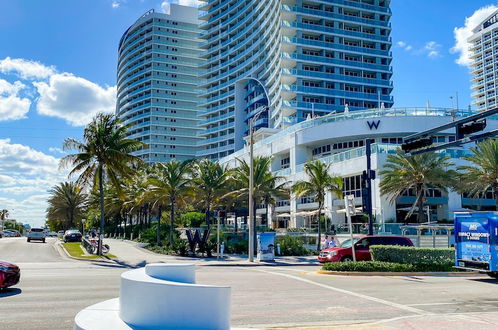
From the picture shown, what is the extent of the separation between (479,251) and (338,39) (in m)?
81.4

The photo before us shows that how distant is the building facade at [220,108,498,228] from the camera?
41.8 metres

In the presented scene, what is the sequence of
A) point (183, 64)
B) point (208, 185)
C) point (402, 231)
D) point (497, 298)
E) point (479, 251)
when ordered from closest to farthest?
point (497, 298) → point (479, 251) → point (402, 231) → point (208, 185) → point (183, 64)

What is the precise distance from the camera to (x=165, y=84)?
5576 inches

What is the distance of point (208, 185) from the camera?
135ft

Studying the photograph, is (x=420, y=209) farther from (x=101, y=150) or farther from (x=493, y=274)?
(x=101, y=150)

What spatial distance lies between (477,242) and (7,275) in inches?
660

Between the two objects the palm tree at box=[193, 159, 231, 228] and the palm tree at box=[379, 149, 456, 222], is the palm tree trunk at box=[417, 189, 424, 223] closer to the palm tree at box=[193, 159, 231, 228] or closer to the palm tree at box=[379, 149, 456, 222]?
the palm tree at box=[379, 149, 456, 222]

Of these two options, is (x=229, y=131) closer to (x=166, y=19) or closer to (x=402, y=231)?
(x=166, y=19)

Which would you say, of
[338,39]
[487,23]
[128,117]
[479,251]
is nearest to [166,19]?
[128,117]

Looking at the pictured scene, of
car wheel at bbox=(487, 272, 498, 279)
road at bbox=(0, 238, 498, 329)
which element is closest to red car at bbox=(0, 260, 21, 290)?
road at bbox=(0, 238, 498, 329)

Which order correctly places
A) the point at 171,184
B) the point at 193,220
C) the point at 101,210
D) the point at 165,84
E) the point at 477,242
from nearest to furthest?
the point at 477,242 → the point at 101,210 → the point at 171,184 → the point at 193,220 → the point at 165,84

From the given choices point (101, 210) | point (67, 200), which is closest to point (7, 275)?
point (101, 210)

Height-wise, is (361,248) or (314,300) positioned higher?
(361,248)

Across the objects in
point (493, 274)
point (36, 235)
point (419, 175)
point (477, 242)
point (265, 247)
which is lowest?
point (493, 274)
